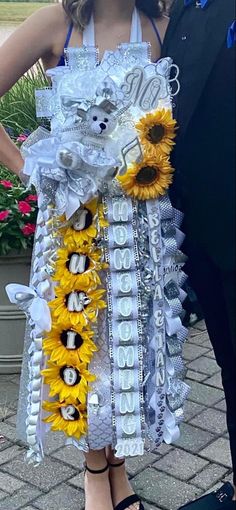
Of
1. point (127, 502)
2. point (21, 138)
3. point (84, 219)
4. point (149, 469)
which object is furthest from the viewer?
point (21, 138)

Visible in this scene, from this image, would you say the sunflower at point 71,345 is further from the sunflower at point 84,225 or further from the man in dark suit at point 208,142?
the man in dark suit at point 208,142

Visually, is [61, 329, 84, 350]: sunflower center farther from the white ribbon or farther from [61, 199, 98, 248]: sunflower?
[61, 199, 98, 248]: sunflower

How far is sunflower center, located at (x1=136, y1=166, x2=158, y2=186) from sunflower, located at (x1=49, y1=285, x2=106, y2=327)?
35 cm

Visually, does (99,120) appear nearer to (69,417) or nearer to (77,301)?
(77,301)

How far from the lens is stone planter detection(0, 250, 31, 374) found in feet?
12.6

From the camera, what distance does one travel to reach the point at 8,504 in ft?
9.55

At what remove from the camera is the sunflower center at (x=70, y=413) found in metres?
2.42

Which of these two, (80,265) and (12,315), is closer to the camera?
(80,265)

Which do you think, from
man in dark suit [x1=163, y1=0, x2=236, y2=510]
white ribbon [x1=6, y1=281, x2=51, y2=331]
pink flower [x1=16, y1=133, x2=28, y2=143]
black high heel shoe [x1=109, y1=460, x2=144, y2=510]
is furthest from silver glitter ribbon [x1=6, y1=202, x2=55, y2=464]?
A: pink flower [x1=16, y1=133, x2=28, y2=143]

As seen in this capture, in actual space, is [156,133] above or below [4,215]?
above

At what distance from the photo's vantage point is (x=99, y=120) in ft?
7.22

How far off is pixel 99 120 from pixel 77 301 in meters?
0.53

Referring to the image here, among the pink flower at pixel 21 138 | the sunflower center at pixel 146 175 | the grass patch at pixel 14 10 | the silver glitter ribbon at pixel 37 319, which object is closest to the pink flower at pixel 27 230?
the pink flower at pixel 21 138

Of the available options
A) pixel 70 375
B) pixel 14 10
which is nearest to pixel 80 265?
pixel 70 375
